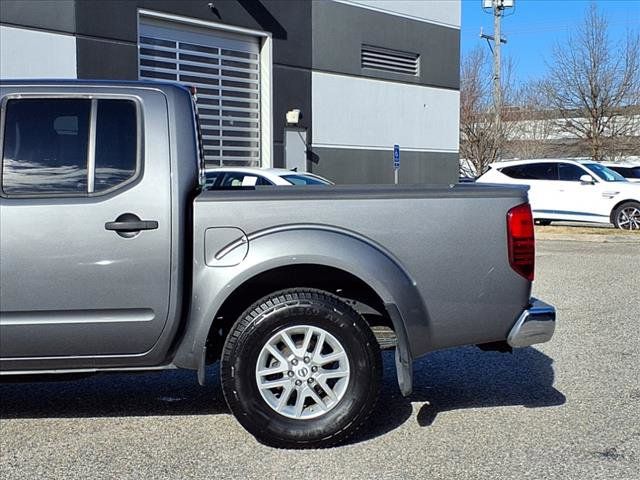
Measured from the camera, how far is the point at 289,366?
429cm

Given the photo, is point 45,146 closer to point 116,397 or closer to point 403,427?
point 116,397

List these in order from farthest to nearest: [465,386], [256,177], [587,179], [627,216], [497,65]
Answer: [497,65] < [587,179] < [627,216] < [256,177] < [465,386]

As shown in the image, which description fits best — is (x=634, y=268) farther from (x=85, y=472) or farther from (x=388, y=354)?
(x=85, y=472)

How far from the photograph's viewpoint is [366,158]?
70.4 ft

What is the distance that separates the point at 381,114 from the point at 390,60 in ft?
5.42

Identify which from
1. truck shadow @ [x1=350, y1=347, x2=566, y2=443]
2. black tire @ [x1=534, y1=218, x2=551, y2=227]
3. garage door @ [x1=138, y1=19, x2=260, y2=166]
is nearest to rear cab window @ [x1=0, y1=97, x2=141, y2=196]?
truck shadow @ [x1=350, y1=347, x2=566, y2=443]

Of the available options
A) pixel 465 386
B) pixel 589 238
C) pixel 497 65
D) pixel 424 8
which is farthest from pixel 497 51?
pixel 465 386

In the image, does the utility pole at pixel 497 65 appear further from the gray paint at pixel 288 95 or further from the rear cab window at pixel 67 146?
the rear cab window at pixel 67 146

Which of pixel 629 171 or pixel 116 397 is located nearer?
pixel 116 397

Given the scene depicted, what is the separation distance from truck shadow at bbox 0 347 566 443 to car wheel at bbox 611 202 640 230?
12.5m

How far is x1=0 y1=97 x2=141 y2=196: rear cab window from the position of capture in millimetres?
4234

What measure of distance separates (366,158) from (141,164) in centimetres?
1743

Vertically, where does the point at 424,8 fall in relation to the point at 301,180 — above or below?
above

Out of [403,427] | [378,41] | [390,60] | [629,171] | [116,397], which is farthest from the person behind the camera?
[390,60]
